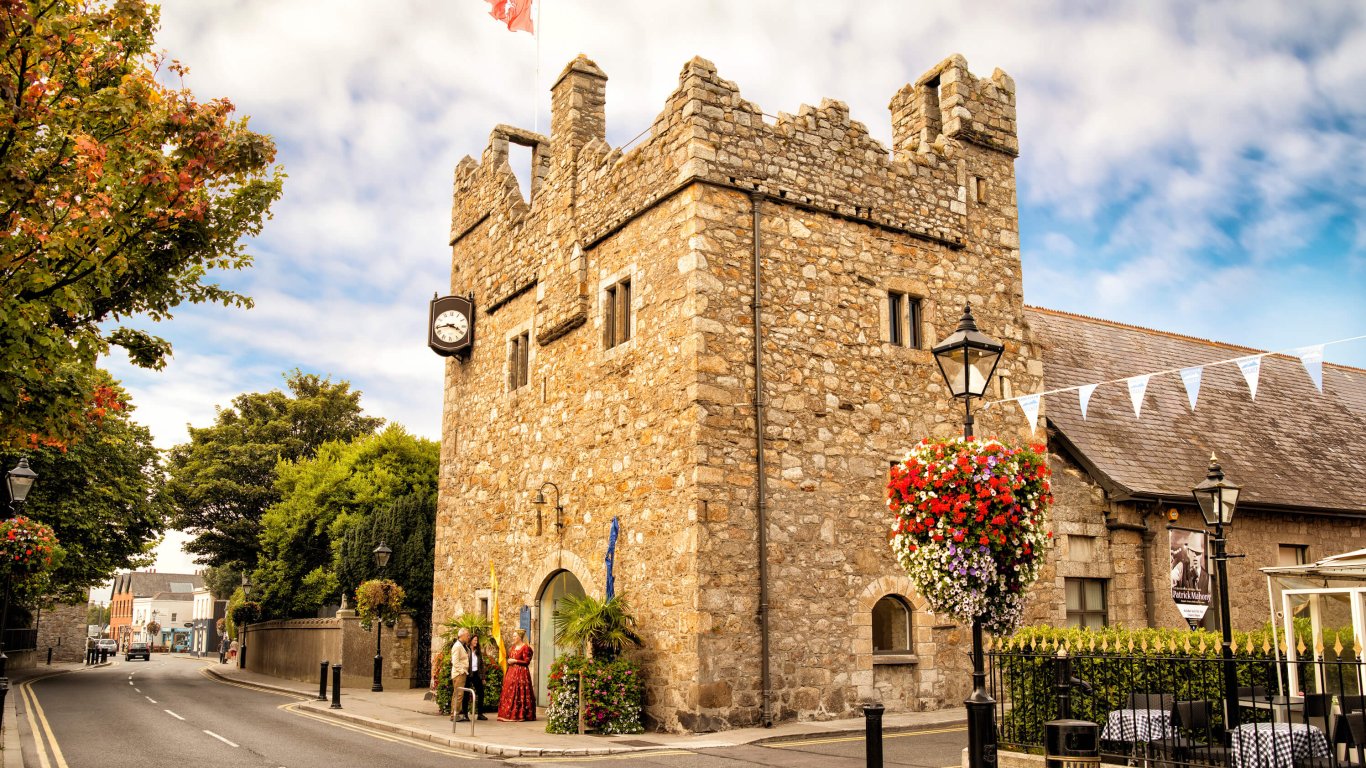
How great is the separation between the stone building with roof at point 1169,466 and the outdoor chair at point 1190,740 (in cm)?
605

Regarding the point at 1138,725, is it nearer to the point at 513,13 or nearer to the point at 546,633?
the point at 546,633

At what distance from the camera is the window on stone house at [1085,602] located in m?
17.2

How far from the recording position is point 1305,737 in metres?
8.82

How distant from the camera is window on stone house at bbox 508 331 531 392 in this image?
19062 mm

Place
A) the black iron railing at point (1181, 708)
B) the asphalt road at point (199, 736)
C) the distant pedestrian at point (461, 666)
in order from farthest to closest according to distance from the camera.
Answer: the distant pedestrian at point (461, 666), the asphalt road at point (199, 736), the black iron railing at point (1181, 708)

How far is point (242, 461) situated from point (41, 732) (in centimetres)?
2518

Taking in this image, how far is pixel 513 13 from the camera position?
18.1 metres

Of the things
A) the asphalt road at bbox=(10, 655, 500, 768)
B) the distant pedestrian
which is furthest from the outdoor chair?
the distant pedestrian

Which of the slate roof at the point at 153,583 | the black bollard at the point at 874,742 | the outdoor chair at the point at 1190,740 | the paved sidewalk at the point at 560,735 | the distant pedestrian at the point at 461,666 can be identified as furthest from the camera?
the slate roof at the point at 153,583

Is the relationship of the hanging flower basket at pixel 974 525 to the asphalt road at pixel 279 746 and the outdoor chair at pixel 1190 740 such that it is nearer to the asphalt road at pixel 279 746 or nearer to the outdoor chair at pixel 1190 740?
the outdoor chair at pixel 1190 740

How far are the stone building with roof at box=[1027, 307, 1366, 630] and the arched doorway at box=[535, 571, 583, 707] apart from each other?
7.68m

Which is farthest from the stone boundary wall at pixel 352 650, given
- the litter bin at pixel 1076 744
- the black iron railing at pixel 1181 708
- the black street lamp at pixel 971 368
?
the litter bin at pixel 1076 744

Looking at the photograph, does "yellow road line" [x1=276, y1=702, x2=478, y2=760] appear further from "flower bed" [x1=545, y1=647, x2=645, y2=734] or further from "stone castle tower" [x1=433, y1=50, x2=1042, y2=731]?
"stone castle tower" [x1=433, y1=50, x2=1042, y2=731]

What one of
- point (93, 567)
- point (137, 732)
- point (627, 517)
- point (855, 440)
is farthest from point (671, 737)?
point (93, 567)
